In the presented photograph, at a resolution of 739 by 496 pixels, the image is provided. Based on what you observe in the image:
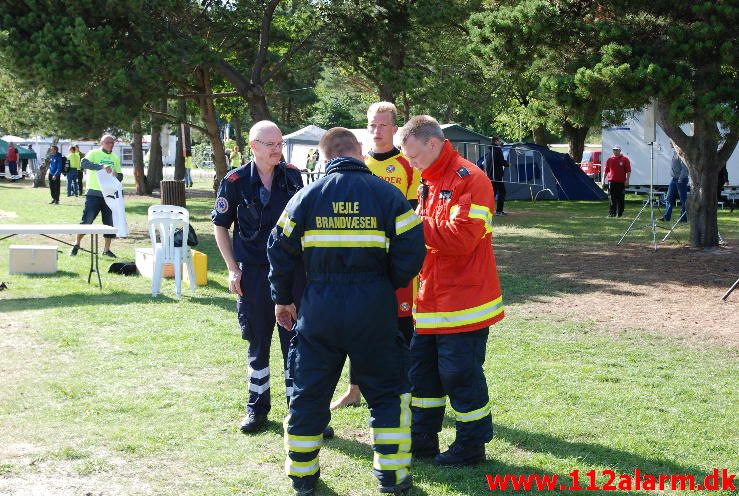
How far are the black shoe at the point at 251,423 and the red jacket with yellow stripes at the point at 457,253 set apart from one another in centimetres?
136

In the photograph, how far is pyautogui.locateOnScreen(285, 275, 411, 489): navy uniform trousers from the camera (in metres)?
4.23

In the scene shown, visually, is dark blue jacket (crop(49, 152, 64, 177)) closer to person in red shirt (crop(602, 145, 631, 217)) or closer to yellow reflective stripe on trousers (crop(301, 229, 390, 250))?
person in red shirt (crop(602, 145, 631, 217))

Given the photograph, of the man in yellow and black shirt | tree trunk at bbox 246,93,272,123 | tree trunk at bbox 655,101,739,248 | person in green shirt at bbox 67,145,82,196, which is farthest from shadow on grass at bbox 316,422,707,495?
person in green shirt at bbox 67,145,82,196

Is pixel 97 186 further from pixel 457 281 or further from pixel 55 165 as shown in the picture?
pixel 55 165

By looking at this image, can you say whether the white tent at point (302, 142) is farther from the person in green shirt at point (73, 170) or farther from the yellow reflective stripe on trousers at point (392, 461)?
the yellow reflective stripe on trousers at point (392, 461)

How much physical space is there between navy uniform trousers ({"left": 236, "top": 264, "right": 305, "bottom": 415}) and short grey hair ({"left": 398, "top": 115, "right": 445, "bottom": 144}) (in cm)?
134

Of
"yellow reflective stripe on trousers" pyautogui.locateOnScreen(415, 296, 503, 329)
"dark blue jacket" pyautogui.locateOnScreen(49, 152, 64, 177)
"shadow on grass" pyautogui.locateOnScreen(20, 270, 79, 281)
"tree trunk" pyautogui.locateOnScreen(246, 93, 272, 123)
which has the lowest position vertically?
"shadow on grass" pyautogui.locateOnScreen(20, 270, 79, 281)

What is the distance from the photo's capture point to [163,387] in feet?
21.5

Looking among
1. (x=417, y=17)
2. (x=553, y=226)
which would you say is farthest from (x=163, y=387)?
(x=553, y=226)

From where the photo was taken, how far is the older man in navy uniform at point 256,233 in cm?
539

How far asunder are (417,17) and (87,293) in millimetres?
10773

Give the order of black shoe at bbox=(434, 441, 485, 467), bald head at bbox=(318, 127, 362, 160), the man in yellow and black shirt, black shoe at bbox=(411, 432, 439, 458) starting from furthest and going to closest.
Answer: the man in yellow and black shirt
black shoe at bbox=(411, 432, 439, 458)
black shoe at bbox=(434, 441, 485, 467)
bald head at bbox=(318, 127, 362, 160)

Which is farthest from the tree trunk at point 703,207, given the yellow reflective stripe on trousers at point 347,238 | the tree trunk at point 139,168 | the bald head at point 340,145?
→ the tree trunk at point 139,168

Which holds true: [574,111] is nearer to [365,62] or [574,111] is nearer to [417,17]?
[417,17]
